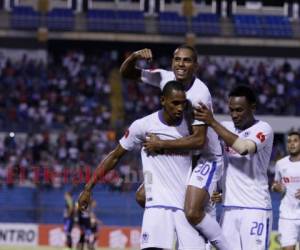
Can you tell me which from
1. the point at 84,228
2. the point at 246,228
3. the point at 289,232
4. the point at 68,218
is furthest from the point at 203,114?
the point at 68,218

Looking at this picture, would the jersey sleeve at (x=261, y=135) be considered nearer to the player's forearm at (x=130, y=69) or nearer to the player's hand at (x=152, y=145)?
the player's hand at (x=152, y=145)

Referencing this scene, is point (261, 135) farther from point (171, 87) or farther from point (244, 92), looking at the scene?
point (171, 87)

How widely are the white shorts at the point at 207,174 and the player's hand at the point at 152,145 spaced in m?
0.43

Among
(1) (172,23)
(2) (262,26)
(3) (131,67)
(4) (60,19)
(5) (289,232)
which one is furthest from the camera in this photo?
(2) (262,26)

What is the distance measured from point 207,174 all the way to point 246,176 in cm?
86

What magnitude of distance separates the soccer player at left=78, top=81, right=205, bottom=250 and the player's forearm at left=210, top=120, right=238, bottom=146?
0.91 feet

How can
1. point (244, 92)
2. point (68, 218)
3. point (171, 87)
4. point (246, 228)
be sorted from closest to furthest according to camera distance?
point (171, 87) → point (244, 92) → point (246, 228) → point (68, 218)

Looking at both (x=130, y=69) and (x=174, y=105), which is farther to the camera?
(x=130, y=69)

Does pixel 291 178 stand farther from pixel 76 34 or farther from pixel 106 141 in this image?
pixel 76 34

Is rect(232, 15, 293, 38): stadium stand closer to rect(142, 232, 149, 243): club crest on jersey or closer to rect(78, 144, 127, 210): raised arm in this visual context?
rect(78, 144, 127, 210): raised arm

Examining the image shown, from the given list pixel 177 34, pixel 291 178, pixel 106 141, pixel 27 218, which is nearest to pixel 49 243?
pixel 27 218

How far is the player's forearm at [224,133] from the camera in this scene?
379 inches

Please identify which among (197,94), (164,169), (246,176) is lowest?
(246,176)

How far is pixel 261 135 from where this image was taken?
33.8 ft
